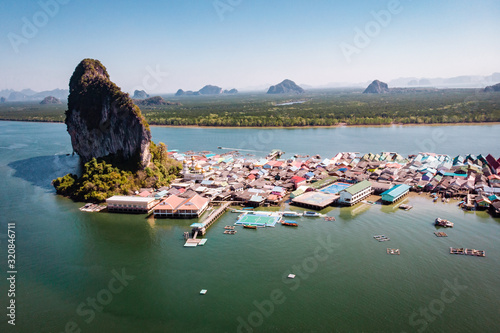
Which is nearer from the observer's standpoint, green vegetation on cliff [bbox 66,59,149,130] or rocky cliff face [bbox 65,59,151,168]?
rocky cliff face [bbox 65,59,151,168]

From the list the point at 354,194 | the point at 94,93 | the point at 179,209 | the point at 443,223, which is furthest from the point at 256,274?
the point at 94,93

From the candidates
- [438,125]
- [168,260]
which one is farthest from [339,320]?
[438,125]

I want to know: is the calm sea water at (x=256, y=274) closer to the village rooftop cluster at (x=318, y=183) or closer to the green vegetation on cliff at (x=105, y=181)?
the village rooftop cluster at (x=318, y=183)

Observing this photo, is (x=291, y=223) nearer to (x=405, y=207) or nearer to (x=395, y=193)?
(x=405, y=207)

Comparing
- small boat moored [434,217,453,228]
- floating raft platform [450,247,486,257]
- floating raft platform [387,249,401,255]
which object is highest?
small boat moored [434,217,453,228]

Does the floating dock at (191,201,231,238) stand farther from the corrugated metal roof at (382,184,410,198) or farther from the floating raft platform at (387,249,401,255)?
the corrugated metal roof at (382,184,410,198)

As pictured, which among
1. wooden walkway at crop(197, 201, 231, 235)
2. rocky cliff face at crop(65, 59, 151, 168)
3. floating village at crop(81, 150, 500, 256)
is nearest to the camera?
wooden walkway at crop(197, 201, 231, 235)

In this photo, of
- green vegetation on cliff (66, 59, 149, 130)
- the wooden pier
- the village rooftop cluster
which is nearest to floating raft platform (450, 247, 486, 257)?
the village rooftop cluster
